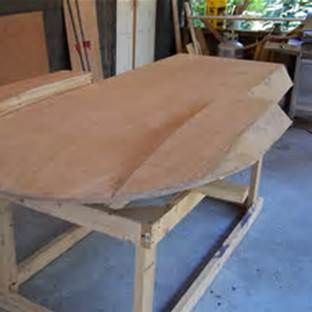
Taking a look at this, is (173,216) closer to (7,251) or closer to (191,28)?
(7,251)

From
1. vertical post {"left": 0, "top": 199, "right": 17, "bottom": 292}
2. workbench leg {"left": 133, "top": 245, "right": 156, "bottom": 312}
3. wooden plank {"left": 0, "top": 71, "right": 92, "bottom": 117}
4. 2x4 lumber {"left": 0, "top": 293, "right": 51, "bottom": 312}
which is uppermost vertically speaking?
wooden plank {"left": 0, "top": 71, "right": 92, "bottom": 117}

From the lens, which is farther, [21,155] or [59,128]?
[59,128]

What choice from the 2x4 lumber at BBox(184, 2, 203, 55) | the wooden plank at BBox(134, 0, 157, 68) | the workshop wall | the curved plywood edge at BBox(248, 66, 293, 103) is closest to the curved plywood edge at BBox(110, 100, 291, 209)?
the curved plywood edge at BBox(248, 66, 293, 103)

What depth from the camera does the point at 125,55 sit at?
466 centimetres

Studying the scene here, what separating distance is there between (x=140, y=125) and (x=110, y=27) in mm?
2888

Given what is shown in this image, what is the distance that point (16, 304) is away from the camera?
73.0 inches

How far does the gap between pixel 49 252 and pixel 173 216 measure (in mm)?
860

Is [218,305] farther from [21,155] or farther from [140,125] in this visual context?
[21,155]

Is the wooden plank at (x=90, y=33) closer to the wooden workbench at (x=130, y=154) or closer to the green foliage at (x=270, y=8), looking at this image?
the green foliage at (x=270, y=8)

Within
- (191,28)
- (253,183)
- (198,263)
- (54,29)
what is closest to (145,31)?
(191,28)

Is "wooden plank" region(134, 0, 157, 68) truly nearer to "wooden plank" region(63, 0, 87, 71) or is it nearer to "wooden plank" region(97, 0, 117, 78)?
"wooden plank" region(97, 0, 117, 78)

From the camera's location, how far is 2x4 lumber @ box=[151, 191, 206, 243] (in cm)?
142

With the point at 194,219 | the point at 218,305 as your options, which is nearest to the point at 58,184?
the point at 218,305

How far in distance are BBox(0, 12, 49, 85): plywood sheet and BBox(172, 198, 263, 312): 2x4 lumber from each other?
1956 millimetres
